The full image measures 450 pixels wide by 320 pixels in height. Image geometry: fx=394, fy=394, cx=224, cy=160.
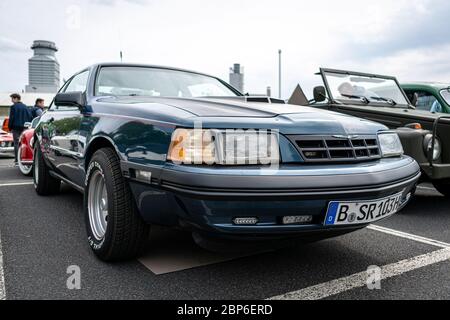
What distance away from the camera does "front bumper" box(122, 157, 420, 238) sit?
183 centimetres

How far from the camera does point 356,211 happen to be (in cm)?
205

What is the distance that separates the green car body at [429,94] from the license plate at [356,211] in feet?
11.6

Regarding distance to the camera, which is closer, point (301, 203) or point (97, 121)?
point (301, 203)

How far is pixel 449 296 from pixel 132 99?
2276 mm

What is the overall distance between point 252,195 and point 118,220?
33.9 inches

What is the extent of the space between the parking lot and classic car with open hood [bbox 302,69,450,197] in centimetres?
69

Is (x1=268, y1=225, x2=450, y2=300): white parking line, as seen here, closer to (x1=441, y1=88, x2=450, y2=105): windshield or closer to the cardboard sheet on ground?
the cardboard sheet on ground

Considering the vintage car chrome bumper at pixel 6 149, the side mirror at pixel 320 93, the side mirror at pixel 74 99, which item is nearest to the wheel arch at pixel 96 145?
the side mirror at pixel 74 99

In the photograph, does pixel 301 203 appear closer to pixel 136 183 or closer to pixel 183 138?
pixel 183 138

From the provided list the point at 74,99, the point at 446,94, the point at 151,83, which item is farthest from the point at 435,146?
the point at 74,99

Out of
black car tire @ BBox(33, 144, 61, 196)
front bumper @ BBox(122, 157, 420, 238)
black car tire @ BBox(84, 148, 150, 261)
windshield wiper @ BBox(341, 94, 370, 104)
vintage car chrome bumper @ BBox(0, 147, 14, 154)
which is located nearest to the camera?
front bumper @ BBox(122, 157, 420, 238)

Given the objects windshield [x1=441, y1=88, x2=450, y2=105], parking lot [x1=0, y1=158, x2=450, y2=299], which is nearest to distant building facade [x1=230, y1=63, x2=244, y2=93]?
windshield [x1=441, y1=88, x2=450, y2=105]

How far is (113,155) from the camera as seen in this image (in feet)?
7.93
